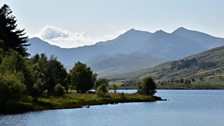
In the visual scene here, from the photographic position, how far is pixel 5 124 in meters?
82.7

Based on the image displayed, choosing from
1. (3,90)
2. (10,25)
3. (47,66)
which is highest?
(10,25)

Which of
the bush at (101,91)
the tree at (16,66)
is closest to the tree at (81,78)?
the bush at (101,91)

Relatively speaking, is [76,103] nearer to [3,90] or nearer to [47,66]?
[47,66]

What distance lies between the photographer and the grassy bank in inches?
4587

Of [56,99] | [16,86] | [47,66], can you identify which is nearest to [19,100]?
[16,86]

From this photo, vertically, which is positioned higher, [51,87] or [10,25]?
[10,25]

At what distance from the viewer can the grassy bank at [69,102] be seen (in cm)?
11651

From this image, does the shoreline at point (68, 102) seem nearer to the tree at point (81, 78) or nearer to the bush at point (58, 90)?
the bush at point (58, 90)

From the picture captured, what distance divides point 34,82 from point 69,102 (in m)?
18.1

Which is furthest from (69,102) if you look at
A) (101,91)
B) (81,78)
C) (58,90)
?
(81,78)

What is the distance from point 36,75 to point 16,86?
72.0 ft

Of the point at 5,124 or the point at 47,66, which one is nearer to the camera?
the point at 5,124

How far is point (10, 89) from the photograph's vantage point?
358 ft

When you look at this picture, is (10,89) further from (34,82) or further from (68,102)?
(68,102)
